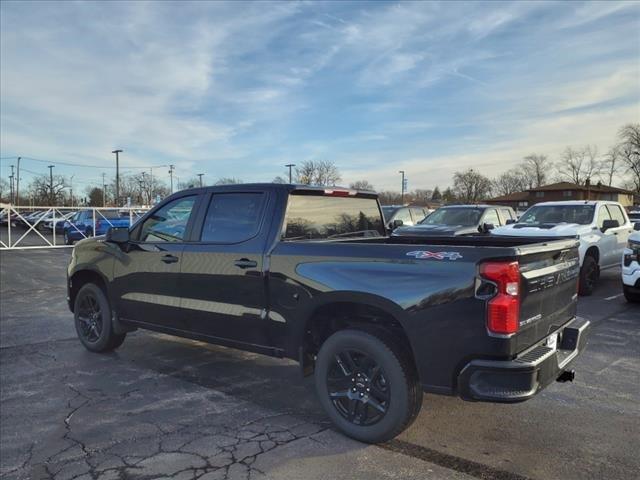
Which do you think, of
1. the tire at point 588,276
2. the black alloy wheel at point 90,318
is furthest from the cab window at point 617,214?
the black alloy wheel at point 90,318

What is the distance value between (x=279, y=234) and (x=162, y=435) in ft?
5.79

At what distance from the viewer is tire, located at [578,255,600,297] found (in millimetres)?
9438

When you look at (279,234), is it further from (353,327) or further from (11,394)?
(11,394)

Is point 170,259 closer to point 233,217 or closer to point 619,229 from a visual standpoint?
point 233,217

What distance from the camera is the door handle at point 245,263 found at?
14.2 ft

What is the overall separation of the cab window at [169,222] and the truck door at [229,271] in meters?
0.24

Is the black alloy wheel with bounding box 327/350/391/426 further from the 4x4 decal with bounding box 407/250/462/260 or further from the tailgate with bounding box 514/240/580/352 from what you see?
the tailgate with bounding box 514/240/580/352

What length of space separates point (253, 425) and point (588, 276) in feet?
25.6

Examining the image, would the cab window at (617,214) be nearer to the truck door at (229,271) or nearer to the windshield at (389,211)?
the windshield at (389,211)

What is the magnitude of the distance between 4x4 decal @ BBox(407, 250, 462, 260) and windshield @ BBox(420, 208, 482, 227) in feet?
34.6

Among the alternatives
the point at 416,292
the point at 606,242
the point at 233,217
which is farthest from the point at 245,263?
the point at 606,242

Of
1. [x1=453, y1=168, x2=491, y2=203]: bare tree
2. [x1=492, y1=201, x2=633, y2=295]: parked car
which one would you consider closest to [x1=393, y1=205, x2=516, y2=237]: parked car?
[x1=492, y1=201, x2=633, y2=295]: parked car

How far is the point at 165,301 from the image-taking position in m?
5.12

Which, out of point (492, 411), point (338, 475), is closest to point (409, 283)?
point (338, 475)
